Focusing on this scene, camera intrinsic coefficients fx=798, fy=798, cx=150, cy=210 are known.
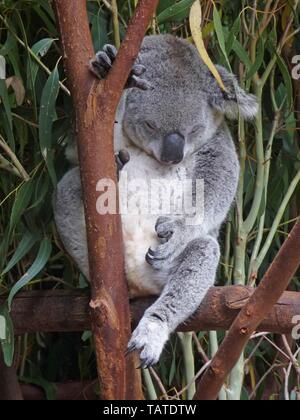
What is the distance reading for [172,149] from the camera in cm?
248

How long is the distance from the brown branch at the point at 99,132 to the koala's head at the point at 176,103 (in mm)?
502

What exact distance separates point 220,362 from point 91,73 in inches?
31.5

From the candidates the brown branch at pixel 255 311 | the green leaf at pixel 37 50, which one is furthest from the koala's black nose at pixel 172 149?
the brown branch at pixel 255 311

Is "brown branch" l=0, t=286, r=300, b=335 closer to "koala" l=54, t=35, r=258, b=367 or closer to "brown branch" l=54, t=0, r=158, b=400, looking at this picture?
"koala" l=54, t=35, r=258, b=367

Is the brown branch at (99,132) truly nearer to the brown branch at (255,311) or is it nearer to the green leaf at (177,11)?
the brown branch at (255,311)

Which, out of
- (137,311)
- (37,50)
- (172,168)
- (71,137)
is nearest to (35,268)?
(137,311)

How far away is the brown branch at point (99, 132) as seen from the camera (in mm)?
1977

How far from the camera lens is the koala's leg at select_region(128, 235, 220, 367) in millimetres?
2180

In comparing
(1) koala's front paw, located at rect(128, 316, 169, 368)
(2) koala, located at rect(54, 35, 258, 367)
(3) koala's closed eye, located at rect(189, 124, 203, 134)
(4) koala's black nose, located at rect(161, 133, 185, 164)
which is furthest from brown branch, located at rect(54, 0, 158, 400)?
(3) koala's closed eye, located at rect(189, 124, 203, 134)

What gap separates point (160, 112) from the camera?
8.34ft

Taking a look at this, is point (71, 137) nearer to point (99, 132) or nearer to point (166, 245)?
point (166, 245)

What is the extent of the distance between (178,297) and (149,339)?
205 millimetres

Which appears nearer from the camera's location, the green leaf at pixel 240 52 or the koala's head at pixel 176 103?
the koala's head at pixel 176 103
